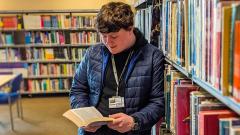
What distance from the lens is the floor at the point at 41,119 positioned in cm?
444

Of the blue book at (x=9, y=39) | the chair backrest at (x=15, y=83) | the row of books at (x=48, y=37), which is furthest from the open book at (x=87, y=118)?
the blue book at (x=9, y=39)

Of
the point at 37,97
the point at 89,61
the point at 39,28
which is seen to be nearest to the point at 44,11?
the point at 39,28

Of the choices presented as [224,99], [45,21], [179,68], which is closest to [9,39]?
[45,21]

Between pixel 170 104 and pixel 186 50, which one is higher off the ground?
pixel 186 50

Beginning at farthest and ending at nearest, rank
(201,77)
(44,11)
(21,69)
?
1. (44,11)
2. (21,69)
3. (201,77)

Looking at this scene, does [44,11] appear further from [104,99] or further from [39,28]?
[104,99]

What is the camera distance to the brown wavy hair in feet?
5.49

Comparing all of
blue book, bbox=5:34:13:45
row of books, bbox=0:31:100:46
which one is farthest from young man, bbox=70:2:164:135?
blue book, bbox=5:34:13:45

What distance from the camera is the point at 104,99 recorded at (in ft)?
6.04

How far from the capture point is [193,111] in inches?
52.7

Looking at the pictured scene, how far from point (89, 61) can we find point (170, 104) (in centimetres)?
53

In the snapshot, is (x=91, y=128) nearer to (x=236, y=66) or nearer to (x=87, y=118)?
(x=87, y=118)

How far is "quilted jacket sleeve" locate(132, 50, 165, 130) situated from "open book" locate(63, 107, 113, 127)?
0.21m

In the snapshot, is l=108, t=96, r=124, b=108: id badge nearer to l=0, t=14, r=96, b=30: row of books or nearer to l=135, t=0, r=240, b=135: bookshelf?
l=135, t=0, r=240, b=135: bookshelf
